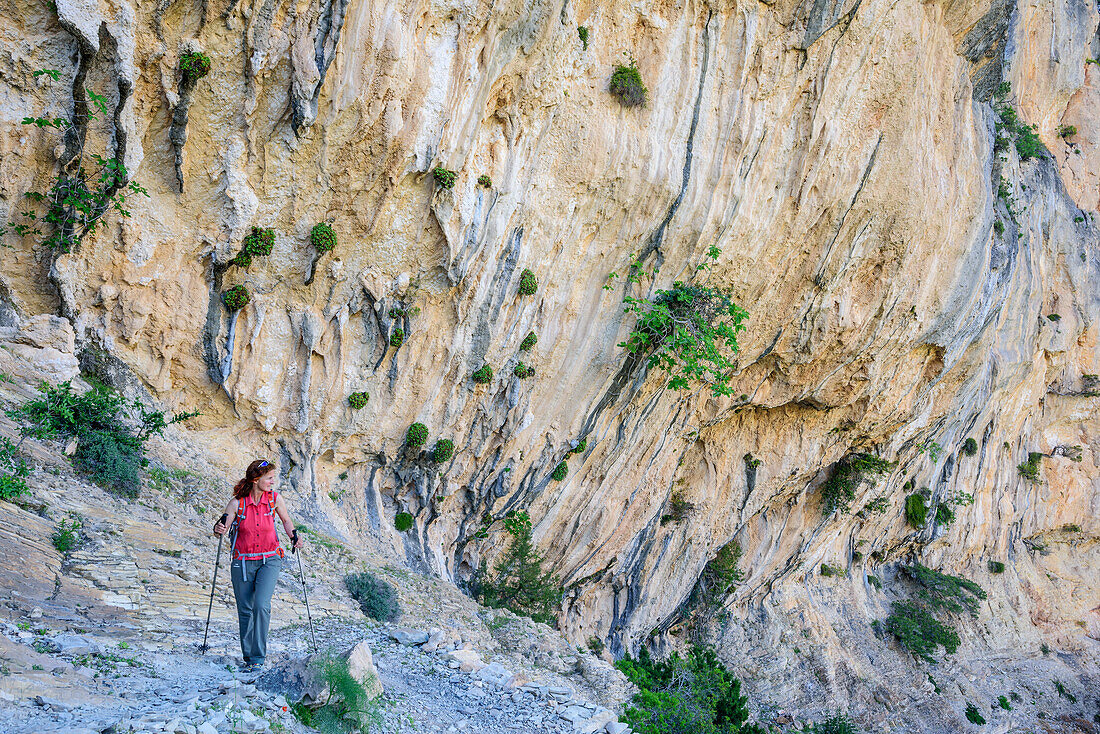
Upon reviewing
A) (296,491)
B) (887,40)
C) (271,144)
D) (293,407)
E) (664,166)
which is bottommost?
(296,491)

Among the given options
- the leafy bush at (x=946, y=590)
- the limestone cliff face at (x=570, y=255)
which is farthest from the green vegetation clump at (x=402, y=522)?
the leafy bush at (x=946, y=590)

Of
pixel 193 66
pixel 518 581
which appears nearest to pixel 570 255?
pixel 193 66

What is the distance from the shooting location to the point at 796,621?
26219mm

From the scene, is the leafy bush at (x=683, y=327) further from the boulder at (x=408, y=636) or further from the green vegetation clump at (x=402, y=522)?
the boulder at (x=408, y=636)

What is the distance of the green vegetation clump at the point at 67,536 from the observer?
7.70 metres

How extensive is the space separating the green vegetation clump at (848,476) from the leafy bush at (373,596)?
A: 20170 millimetres

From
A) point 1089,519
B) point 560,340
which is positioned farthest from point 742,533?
point 1089,519

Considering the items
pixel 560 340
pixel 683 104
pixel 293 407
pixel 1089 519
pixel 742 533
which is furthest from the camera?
pixel 1089 519

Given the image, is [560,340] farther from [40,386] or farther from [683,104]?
[40,386]

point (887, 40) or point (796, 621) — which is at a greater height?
point (887, 40)

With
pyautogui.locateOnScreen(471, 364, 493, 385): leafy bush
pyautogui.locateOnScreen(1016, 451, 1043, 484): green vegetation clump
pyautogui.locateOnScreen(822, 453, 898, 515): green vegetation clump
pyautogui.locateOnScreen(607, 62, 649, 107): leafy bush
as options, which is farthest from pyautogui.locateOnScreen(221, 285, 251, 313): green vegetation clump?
pyautogui.locateOnScreen(1016, 451, 1043, 484): green vegetation clump

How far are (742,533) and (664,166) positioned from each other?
51.4 ft

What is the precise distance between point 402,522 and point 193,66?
10.9 metres

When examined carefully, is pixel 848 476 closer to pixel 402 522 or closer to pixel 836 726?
pixel 836 726
